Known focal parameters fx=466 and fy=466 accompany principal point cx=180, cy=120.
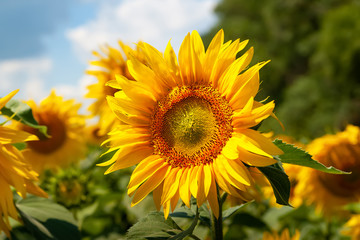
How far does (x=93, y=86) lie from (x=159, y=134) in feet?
4.56

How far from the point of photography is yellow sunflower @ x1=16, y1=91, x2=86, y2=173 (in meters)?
2.45

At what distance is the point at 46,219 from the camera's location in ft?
4.36

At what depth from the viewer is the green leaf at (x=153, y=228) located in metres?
1.03

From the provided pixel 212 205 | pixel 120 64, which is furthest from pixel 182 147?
pixel 120 64

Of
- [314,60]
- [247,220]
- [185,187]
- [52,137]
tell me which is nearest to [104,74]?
[52,137]

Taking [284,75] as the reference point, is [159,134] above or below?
above

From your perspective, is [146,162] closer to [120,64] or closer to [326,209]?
[120,64]

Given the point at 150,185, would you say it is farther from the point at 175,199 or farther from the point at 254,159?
the point at 254,159

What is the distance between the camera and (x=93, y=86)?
2.44 meters

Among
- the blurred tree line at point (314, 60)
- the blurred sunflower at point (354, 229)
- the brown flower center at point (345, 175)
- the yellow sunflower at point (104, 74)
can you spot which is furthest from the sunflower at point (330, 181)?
the blurred tree line at point (314, 60)

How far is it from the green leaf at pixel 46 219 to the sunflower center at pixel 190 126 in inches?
16.0

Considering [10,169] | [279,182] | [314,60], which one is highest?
[10,169]

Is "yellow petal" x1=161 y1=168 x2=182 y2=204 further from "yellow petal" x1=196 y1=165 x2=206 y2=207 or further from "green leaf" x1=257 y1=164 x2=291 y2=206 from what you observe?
"green leaf" x1=257 y1=164 x2=291 y2=206

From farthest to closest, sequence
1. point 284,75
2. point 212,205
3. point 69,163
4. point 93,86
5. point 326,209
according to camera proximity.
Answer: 1. point 284,75
2. point 69,163
3. point 93,86
4. point 326,209
5. point 212,205
